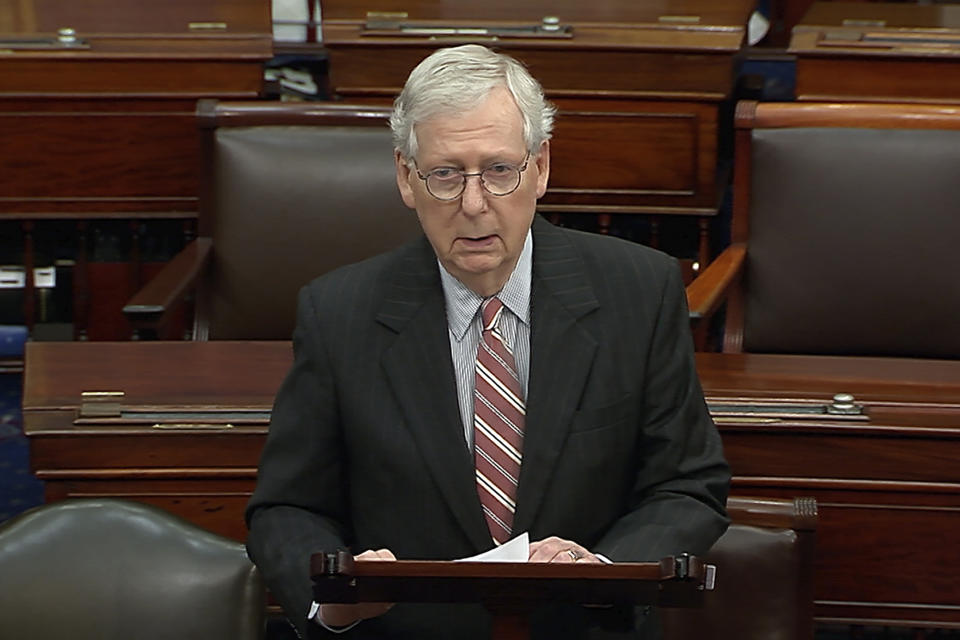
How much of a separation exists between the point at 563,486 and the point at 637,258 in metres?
0.21

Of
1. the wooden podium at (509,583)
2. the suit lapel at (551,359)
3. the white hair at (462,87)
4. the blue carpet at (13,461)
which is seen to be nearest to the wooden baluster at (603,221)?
the blue carpet at (13,461)

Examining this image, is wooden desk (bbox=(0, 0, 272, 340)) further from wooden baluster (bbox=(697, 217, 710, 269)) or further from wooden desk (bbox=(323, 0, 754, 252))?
wooden baluster (bbox=(697, 217, 710, 269))

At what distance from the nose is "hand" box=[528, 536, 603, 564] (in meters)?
0.26

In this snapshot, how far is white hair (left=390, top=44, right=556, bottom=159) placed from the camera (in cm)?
128

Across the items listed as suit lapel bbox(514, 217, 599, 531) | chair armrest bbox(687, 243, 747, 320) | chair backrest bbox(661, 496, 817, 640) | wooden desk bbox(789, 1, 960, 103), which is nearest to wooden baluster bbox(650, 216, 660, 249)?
wooden desk bbox(789, 1, 960, 103)

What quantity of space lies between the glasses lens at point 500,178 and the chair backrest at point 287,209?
1.14 meters

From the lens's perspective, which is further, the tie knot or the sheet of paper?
the tie knot

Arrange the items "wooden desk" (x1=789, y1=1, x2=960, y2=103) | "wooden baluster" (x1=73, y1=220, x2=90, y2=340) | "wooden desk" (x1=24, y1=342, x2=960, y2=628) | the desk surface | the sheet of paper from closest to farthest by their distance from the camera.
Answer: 1. the sheet of paper
2. "wooden desk" (x1=24, y1=342, x2=960, y2=628)
3. the desk surface
4. "wooden desk" (x1=789, y1=1, x2=960, y2=103)
5. "wooden baluster" (x1=73, y1=220, x2=90, y2=340)

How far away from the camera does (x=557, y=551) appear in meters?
1.25

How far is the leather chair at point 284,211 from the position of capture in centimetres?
246

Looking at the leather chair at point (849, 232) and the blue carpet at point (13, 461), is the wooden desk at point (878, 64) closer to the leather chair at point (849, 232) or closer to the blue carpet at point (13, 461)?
the leather chair at point (849, 232)

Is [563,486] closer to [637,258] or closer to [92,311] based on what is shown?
[637,258]

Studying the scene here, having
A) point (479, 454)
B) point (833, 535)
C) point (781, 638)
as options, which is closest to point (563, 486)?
point (479, 454)

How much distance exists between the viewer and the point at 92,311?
3137mm
